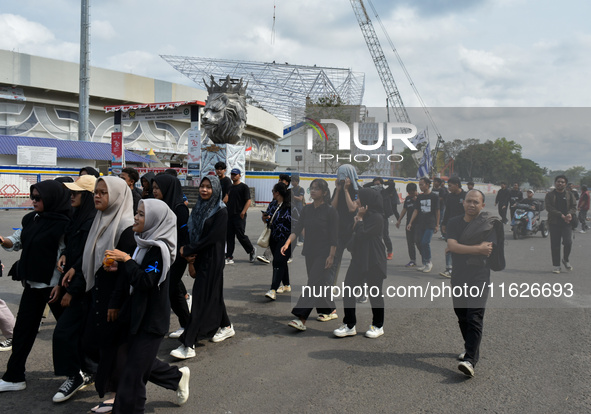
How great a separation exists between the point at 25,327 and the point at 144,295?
1356mm

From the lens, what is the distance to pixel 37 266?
3387 mm

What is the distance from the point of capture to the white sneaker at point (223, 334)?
445 centimetres

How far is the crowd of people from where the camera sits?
9.16 feet

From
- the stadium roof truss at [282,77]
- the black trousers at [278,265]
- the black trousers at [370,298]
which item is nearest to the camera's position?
the black trousers at [370,298]

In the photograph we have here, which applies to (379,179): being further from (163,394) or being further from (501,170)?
(163,394)

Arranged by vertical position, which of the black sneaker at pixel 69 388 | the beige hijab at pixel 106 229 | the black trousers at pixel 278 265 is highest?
the beige hijab at pixel 106 229

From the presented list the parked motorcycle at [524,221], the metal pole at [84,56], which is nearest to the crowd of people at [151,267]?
the parked motorcycle at [524,221]

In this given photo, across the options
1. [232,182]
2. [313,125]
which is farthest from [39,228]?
[232,182]

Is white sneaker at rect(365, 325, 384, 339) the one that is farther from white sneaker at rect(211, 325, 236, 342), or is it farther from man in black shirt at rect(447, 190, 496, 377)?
white sneaker at rect(211, 325, 236, 342)

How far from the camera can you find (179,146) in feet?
134

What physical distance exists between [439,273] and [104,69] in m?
35.9

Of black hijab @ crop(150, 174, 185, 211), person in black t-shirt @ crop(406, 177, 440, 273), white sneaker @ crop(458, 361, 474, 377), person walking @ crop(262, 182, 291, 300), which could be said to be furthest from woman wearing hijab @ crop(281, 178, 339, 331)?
person in black t-shirt @ crop(406, 177, 440, 273)

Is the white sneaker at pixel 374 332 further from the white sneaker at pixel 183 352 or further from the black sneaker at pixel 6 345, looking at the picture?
the black sneaker at pixel 6 345

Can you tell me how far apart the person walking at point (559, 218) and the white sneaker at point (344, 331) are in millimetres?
4308
